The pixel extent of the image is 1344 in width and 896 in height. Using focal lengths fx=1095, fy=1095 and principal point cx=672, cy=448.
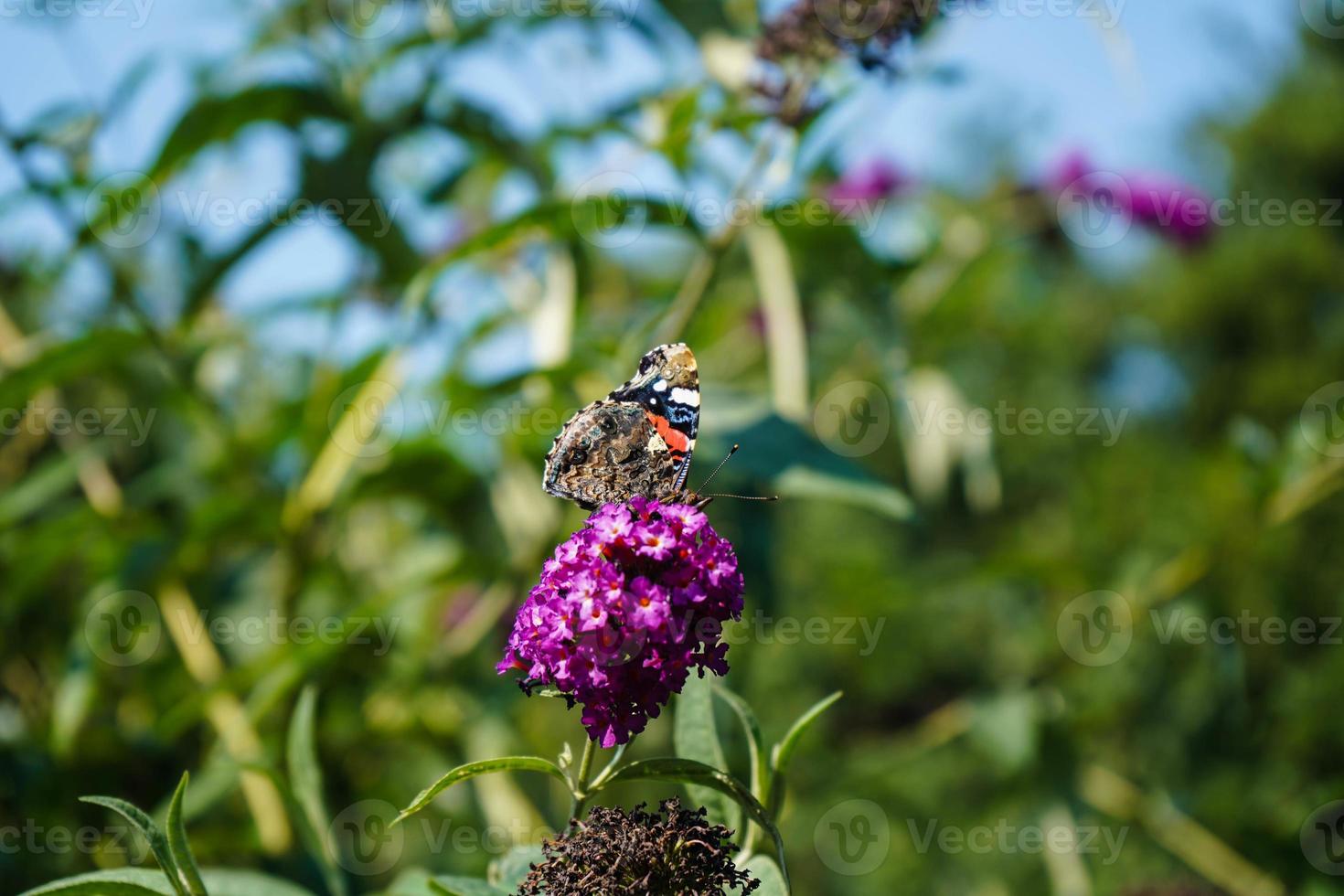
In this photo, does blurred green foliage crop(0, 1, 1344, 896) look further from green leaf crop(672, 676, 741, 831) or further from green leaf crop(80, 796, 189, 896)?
green leaf crop(672, 676, 741, 831)

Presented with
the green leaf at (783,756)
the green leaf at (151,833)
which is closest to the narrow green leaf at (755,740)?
the green leaf at (783,756)

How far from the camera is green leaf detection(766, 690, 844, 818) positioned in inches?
27.9

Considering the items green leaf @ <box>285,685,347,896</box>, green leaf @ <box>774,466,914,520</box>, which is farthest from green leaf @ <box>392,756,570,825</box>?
green leaf @ <box>774,466,914,520</box>

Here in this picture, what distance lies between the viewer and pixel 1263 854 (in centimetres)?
172

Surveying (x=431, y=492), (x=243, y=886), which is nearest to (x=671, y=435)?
(x=243, y=886)

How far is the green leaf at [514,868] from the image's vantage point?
754mm

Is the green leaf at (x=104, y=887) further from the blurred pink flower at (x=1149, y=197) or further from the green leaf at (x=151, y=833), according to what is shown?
the blurred pink flower at (x=1149, y=197)

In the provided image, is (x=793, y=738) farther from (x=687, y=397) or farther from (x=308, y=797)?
(x=308, y=797)

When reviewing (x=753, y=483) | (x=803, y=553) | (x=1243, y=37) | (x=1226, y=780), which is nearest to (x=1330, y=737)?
(x=1226, y=780)

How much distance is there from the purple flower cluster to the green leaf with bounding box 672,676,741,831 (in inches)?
2.8

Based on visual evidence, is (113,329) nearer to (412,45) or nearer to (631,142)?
(412,45)

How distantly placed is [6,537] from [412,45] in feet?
3.04

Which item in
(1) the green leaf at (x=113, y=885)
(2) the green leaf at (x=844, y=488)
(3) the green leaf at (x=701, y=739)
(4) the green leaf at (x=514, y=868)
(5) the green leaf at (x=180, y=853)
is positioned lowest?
(2) the green leaf at (x=844, y=488)

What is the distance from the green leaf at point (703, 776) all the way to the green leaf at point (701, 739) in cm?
7
